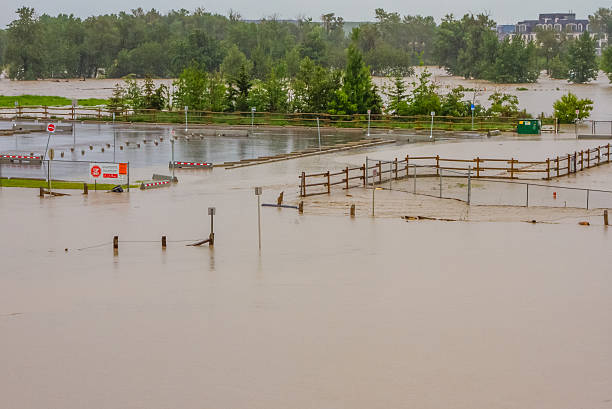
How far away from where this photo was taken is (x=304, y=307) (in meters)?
18.7

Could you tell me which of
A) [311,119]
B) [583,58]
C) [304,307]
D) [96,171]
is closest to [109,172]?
[96,171]

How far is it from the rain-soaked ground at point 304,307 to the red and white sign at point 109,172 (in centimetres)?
284

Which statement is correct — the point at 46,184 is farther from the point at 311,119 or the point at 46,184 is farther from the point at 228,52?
the point at 228,52

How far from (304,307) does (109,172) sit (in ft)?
57.1

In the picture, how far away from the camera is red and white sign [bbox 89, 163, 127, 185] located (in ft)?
111

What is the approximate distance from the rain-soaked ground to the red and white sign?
284cm

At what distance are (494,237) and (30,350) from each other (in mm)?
14277

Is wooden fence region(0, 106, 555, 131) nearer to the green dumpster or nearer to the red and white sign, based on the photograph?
the green dumpster

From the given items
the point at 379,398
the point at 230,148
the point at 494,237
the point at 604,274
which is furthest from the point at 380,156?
the point at 379,398

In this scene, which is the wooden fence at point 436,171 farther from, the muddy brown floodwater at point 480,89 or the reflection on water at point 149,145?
the muddy brown floodwater at point 480,89

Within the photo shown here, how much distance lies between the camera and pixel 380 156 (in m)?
45.4

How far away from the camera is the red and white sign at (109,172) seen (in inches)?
1331

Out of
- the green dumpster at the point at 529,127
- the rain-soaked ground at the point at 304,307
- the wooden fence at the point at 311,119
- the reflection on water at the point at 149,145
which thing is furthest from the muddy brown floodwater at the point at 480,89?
the rain-soaked ground at the point at 304,307

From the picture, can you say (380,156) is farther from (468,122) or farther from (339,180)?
(468,122)
